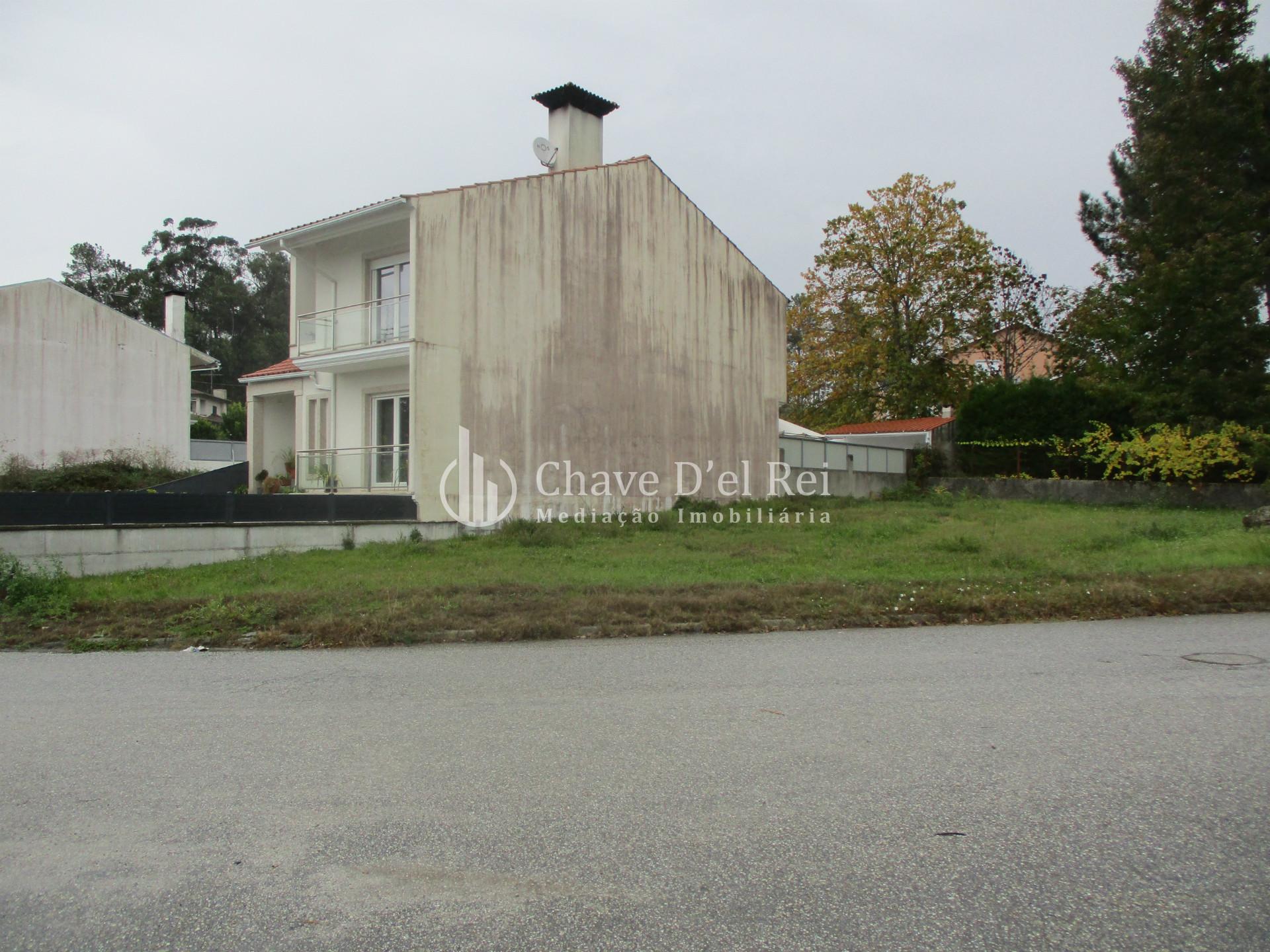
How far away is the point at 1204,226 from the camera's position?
26.3m

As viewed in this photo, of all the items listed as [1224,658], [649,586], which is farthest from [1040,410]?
[1224,658]

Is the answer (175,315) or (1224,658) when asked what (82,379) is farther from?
(1224,658)

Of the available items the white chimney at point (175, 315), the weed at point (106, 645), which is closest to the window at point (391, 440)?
the weed at point (106, 645)

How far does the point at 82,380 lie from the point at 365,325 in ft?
40.1

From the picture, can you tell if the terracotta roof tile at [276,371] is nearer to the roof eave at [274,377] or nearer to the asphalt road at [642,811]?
the roof eave at [274,377]

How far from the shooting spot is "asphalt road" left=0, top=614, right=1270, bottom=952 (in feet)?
10.3

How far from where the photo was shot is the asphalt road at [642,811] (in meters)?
3.13

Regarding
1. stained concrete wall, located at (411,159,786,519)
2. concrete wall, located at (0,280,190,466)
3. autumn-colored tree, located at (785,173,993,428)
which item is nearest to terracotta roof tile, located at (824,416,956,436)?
autumn-colored tree, located at (785,173,993,428)

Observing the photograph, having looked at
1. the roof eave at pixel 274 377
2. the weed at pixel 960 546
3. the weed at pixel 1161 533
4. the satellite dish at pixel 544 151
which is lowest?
the weed at pixel 960 546

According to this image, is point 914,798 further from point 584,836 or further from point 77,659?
point 77,659

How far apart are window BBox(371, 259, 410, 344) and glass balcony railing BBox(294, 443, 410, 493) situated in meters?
2.41

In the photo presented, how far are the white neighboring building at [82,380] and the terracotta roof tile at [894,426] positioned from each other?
25.0m

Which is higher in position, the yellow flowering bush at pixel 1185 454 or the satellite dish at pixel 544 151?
the satellite dish at pixel 544 151

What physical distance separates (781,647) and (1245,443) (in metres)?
22.5
